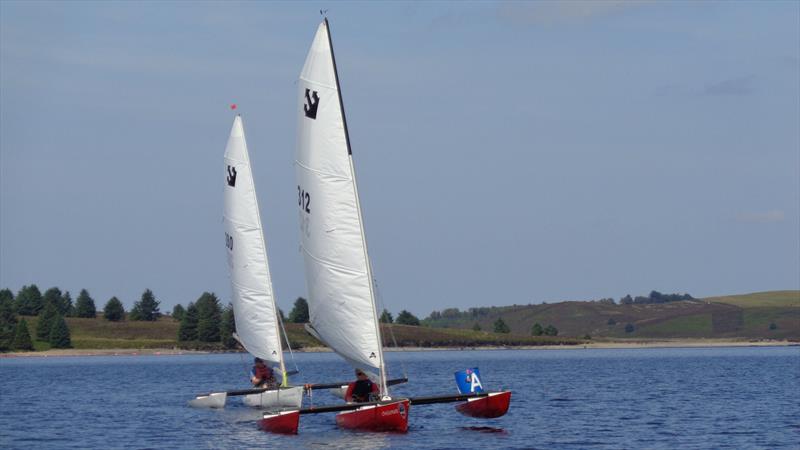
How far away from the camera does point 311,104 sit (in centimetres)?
4372

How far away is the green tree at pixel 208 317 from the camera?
7387 inches

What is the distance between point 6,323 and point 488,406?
140m

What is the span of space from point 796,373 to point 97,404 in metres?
61.6

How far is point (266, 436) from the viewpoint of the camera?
45.6 m

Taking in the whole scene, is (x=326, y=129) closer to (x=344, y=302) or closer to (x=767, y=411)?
(x=344, y=302)

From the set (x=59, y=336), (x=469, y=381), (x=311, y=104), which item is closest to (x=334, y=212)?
(x=311, y=104)

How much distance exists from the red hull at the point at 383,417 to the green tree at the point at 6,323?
13588cm

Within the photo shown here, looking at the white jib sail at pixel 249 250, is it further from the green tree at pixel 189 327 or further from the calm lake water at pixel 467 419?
the green tree at pixel 189 327

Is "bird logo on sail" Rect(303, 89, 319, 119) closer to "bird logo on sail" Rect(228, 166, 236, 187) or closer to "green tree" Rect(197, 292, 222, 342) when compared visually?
"bird logo on sail" Rect(228, 166, 236, 187)

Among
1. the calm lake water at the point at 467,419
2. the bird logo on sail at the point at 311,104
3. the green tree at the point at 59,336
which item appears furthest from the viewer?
the green tree at the point at 59,336

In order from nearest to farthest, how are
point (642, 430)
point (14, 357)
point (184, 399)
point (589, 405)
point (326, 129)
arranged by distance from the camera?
point (326, 129)
point (642, 430)
point (589, 405)
point (184, 399)
point (14, 357)

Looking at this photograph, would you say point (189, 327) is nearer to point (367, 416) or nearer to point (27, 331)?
point (27, 331)

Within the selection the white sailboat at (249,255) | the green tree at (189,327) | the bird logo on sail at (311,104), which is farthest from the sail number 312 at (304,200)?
the green tree at (189,327)

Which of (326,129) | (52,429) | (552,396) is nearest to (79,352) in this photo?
(552,396)
